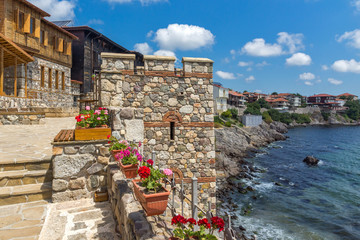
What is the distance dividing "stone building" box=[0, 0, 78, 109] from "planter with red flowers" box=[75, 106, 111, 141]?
11.6 meters

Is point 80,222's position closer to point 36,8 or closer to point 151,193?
point 151,193

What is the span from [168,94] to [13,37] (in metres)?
17.3

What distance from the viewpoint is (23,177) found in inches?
190

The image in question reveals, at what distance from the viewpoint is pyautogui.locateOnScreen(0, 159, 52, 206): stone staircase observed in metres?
4.39

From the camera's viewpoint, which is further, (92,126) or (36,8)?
(36,8)

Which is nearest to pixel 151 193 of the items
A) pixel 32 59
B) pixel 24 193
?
pixel 24 193

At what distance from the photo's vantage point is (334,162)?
106 ft

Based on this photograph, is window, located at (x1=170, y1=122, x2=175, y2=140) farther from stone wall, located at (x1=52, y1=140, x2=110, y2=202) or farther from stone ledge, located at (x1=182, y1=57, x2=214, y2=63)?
stone wall, located at (x1=52, y1=140, x2=110, y2=202)

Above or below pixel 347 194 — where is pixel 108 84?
above

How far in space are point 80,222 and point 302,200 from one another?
68.4ft

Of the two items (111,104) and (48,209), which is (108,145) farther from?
(111,104)

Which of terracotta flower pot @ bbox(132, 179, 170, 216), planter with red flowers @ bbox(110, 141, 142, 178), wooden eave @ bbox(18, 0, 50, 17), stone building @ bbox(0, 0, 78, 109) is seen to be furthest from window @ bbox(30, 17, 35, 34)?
terracotta flower pot @ bbox(132, 179, 170, 216)

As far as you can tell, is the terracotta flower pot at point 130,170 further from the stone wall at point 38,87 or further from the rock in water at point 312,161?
the rock in water at point 312,161

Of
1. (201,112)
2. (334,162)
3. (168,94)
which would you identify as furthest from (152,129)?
(334,162)
